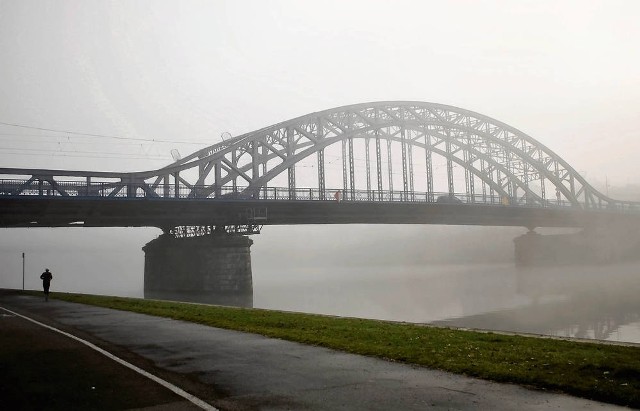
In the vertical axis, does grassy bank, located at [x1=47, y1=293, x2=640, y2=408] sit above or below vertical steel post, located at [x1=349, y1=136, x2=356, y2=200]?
below

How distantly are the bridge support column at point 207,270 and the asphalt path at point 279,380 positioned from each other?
45388 mm

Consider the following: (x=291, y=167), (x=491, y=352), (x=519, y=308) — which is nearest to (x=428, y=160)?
(x=291, y=167)

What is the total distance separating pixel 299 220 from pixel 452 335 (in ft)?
201

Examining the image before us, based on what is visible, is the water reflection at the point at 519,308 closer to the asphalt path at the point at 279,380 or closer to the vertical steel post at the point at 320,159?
the asphalt path at the point at 279,380

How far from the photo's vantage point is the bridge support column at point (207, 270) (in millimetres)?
62781

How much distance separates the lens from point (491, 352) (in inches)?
492

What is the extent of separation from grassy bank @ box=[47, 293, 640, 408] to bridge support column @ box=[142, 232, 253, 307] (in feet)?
140

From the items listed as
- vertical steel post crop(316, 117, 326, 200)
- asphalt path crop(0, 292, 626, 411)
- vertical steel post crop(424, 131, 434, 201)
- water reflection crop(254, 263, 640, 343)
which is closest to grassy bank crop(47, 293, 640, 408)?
asphalt path crop(0, 292, 626, 411)

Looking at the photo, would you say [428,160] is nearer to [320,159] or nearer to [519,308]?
[320,159]

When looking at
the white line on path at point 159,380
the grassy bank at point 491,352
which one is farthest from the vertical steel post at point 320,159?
the white line on path at point 159,380

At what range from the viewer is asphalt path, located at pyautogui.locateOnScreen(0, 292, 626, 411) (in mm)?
8516

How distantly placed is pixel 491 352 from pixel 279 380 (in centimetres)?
502

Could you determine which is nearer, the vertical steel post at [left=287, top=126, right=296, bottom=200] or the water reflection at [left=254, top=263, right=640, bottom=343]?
the water reflection at [left=254, top=263, right=640, bottom=343]

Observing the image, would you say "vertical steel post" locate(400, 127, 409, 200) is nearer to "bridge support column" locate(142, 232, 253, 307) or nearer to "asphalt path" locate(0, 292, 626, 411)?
"bridge support column" locate(142, 232, 253, 307)
